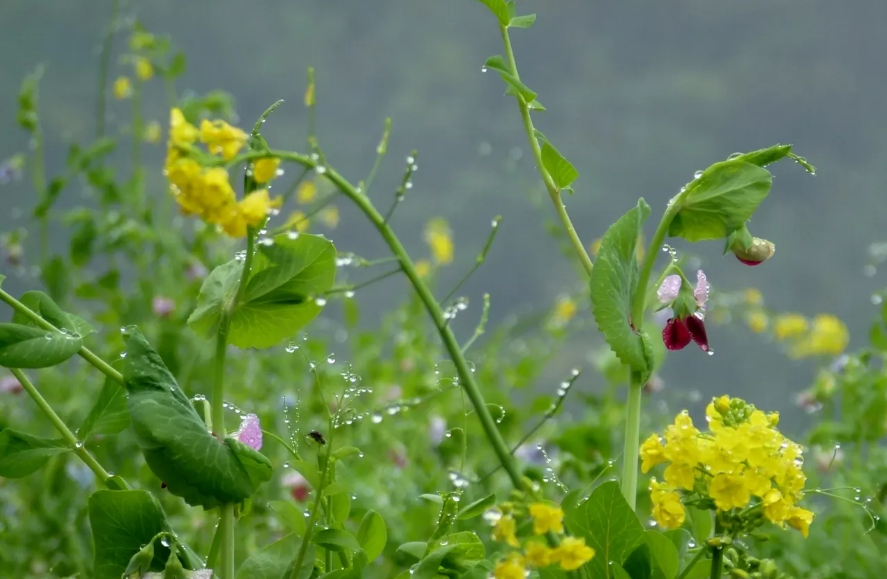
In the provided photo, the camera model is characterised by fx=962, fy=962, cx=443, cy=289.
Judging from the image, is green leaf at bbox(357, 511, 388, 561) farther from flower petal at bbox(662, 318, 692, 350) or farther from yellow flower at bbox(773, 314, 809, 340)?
yellow flower at bbox(773, 314, 809, 340)

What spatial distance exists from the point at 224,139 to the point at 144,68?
1549 mm

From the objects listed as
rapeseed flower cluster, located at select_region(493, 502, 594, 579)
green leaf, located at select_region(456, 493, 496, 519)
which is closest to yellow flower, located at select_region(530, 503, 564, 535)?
rapeseed flower cluster, located at select_region(493, 502, 594, 579)

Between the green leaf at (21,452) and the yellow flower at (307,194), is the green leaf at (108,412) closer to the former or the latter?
the green leaf at (21,452)

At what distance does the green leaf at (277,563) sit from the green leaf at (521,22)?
295 millimetres

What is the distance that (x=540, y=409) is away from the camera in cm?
129

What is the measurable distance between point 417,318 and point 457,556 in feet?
5.28

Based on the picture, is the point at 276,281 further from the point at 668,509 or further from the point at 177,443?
the point at 668,509

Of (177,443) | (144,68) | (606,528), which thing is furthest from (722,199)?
(144,68)

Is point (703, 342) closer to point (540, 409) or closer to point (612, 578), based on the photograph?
point (612, 578)

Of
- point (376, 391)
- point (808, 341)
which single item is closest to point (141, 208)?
point (376, 391)

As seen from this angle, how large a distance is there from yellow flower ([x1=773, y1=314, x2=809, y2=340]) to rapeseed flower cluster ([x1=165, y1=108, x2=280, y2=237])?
5.89ft

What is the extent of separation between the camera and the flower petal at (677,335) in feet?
1.67

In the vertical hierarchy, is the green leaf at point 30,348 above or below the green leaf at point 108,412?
above

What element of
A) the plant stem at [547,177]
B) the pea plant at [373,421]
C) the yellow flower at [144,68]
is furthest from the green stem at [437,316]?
the yellow flower at [144,68]
